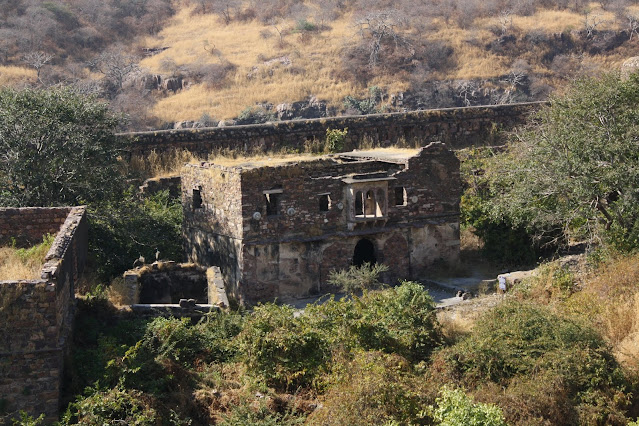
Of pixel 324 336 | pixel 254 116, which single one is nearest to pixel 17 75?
pixel 254 116

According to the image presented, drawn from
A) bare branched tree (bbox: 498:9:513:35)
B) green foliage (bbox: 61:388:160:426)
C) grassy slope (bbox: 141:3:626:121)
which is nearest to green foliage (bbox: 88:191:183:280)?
green foliage (bbox: 61:388:160:426)

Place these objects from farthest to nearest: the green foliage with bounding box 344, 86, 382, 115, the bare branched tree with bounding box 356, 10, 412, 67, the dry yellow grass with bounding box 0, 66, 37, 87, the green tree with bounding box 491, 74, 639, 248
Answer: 1. the bare branched tree with bounding box 356, 10, 412, 67
2. the dry yellow grass with bounding box 0, 66, 37, 87
3. the green foliage with bounding box 344, 86, 382, 115
4. the green tree with bounding box 491, 74, 639, 248

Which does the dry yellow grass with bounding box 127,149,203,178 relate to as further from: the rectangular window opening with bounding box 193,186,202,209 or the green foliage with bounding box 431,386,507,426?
the green foliage with bounding box 431,386,507,426

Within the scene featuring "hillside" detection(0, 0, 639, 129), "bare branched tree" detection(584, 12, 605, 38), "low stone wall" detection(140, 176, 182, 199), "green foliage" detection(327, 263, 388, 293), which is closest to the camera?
"green foliage" detection(327, 263, 388, 293)

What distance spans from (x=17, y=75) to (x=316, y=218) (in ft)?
99.8

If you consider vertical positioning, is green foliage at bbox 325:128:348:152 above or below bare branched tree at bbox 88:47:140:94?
below

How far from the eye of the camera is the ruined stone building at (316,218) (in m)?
20.8

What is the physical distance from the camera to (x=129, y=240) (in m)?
22.5

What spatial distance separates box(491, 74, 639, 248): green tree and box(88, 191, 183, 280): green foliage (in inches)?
361

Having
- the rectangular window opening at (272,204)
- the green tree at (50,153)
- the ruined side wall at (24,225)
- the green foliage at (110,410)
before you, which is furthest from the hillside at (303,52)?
the green foliage at (110,410)

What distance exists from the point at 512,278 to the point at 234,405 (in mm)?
8483

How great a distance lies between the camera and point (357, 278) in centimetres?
2048

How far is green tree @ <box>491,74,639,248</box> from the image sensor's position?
18.3 metres

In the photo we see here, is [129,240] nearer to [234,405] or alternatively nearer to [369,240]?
[369,240]
